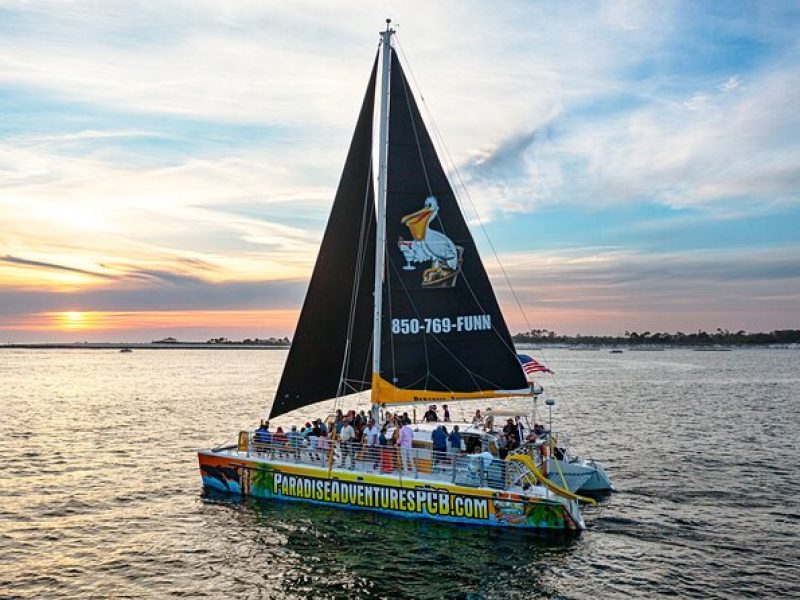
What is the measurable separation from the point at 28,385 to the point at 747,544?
9065 cm

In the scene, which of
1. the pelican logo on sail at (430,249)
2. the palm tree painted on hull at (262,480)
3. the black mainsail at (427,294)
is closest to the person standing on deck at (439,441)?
the black mainsail at (427,294)

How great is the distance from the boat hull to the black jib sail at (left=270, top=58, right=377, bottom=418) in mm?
2275

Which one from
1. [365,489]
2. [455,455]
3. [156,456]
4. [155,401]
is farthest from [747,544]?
[155,401]

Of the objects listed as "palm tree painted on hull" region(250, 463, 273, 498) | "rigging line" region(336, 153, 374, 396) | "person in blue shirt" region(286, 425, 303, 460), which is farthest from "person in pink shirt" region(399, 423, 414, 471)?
"palm tree painted on hull" region(250, 463, 273, 498)

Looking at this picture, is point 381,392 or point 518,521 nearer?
point 518,521

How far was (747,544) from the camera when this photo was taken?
63.5ft

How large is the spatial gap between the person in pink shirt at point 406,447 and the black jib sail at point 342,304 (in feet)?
9.88

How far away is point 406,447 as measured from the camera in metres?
21.2

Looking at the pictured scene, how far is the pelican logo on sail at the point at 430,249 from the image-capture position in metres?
22.5

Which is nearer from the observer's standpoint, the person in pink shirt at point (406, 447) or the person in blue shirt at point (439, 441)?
the person in pink shirt at point (406, 447)

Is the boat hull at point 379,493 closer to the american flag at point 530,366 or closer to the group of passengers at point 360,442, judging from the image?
the group of passengers at point 360,442

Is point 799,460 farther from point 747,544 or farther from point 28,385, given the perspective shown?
point 28,385

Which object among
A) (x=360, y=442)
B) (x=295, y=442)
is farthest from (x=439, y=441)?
(x=295, y=442)

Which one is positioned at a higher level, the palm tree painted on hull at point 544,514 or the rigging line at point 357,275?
the rigging line at point 357,275
